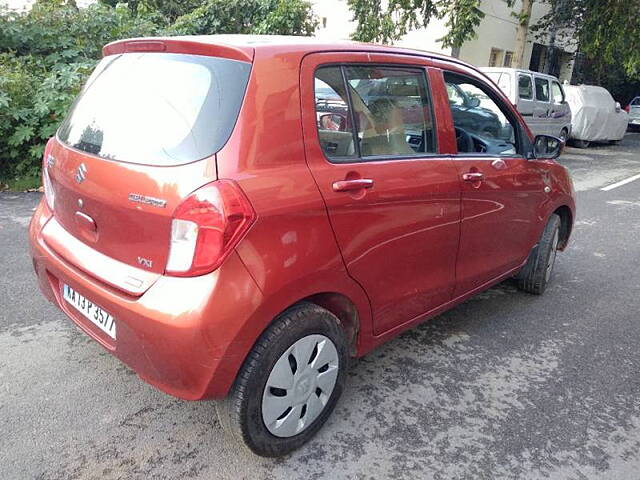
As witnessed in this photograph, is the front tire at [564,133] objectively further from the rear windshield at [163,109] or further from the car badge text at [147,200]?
the car badge text at [147,200]

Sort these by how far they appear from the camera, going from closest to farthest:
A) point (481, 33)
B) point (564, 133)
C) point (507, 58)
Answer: point (564, 133) → point (481, 33) → point (507, 58)

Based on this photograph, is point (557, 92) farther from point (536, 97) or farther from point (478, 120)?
point (478, 120)

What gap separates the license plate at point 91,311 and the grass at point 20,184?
4683 millimetres

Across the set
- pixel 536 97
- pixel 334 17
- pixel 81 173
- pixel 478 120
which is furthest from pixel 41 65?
pixel 334 17

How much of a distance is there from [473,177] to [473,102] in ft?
2.11

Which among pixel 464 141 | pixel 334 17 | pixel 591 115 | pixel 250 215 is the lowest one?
pixel 591 115

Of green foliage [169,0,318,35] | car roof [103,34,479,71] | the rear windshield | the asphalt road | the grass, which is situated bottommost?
the grass

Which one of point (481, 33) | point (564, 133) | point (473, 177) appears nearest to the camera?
point (473, 177)

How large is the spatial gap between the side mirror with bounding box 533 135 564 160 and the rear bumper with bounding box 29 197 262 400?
2.53m

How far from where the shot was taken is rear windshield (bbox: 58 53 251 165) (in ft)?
6.48

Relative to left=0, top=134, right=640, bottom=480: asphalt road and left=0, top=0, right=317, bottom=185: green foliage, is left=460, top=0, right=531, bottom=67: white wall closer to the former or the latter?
left=0, top=0, right=317, bottom=185: green foliage

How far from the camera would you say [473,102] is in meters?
3.33

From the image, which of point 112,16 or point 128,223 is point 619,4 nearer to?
point 112,16

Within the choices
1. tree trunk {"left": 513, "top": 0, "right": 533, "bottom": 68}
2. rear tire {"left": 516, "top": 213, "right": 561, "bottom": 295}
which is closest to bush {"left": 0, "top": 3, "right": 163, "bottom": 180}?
rear tire {"left": 516, "top": 213, "right": 561, "bottom": 295}
